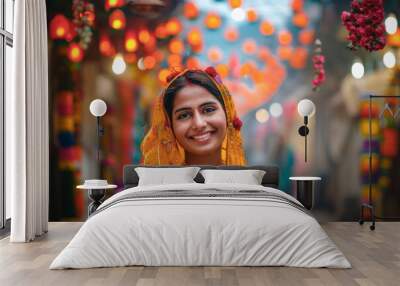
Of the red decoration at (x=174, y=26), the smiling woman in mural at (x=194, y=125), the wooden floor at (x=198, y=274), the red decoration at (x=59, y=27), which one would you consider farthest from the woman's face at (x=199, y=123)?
the wooden floor at (x=198, y=274)

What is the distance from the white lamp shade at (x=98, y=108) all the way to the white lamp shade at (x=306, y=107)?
2418 millimetres

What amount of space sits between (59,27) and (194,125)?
215 centimetres

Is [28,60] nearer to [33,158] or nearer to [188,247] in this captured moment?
[33,158]

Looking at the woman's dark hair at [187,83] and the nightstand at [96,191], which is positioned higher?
the woman's dark hair at [187,83]

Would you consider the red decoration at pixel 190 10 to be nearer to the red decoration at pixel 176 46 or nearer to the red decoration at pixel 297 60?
the red decoration at pixel 176 46

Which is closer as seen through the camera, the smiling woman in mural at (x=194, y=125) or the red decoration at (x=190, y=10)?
the smiling woman in mural at (x=194, y=125)

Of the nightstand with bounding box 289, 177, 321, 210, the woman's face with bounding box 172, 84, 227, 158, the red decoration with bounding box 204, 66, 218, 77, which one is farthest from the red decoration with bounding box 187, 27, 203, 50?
the nightstand with bounding box 289, 177, 321, 210

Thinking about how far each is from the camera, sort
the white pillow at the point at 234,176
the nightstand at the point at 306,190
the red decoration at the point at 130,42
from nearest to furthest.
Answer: the white pillow at the point at 234,176 → the nightstand at the point at 306,190 → the red decoration at the point at 130,42

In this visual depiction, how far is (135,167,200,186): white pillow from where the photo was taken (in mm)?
6996

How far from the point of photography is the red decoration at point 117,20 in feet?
25.7

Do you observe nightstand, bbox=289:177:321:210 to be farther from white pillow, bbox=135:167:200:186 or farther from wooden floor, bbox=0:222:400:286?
wooden floor, bbox=0:222:400:286

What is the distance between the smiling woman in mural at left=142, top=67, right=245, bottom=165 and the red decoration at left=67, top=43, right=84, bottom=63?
3.78 ft

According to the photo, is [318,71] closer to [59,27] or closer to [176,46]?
[176,46]

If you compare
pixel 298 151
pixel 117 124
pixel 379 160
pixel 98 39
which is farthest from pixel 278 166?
pixel 98 39
